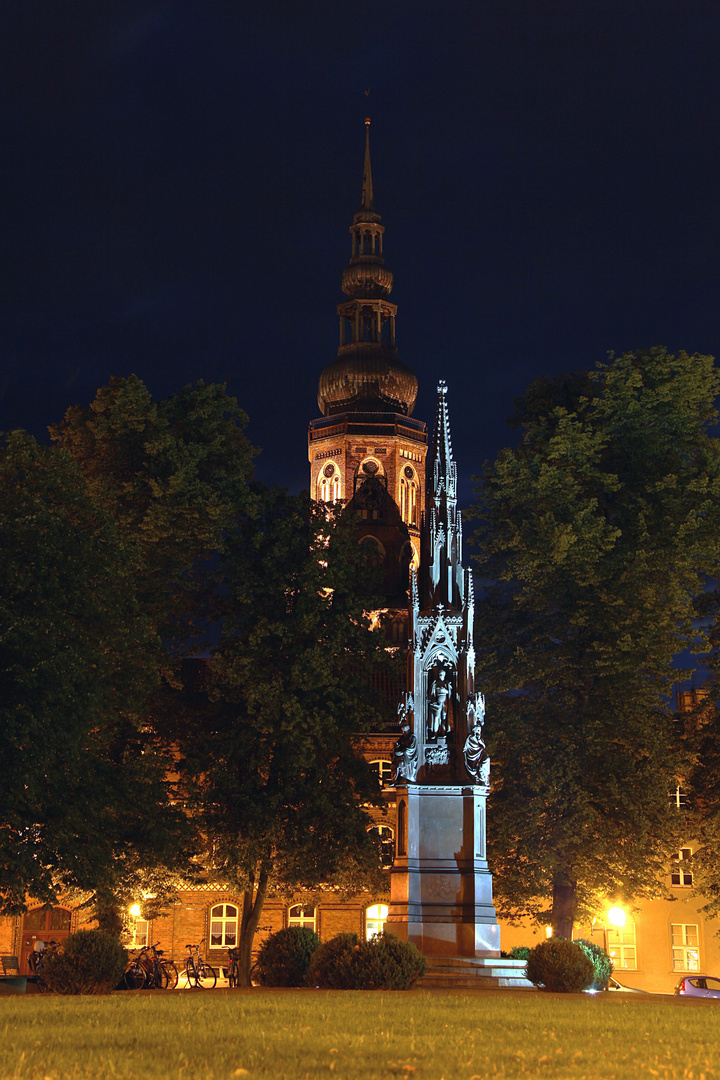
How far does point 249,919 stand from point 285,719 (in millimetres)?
5264

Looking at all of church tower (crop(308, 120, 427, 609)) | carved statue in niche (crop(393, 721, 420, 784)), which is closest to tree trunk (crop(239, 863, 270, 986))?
carved statue in niche (crop(393, 721, 420, 784))

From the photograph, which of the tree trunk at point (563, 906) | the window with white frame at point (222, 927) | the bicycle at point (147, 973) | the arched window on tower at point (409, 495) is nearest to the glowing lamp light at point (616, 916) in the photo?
the tree trunk at point (563, 906)

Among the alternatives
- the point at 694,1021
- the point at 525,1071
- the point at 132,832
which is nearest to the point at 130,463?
the point at 132,832

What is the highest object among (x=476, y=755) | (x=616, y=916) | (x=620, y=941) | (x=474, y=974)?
(x=476, y=755)

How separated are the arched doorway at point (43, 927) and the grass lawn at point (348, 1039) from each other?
3450 cm

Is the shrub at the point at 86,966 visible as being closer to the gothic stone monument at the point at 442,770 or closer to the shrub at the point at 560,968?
the gothic stone monument at the point at 442,770

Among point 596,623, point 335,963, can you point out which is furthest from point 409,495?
point 335,963

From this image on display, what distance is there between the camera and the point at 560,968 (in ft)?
72.6

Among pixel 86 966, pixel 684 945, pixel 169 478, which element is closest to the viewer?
pixel 86 966

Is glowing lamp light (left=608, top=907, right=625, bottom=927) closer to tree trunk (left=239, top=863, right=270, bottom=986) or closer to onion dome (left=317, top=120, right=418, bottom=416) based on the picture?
tree trunk (left=239, top=863, right=270, bottom=986)

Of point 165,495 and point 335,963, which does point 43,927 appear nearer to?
point 165,495

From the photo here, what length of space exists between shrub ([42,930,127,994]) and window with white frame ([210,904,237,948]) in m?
29.9

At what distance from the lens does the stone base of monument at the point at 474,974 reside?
22062mm

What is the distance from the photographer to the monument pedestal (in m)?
24.4
